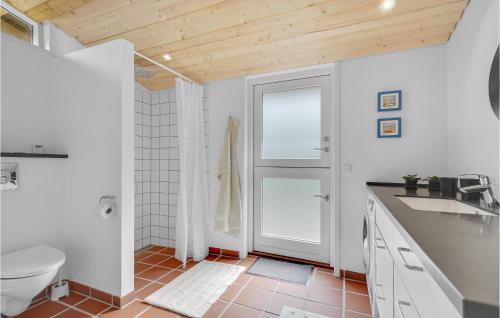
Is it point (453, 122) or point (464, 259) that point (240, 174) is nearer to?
point (453, 122)

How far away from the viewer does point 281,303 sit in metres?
1.88

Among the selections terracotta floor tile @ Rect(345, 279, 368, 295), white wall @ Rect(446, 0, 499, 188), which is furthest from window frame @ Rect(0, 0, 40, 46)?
terracotta floor tile @ Rect(345, 279, 368, 295)

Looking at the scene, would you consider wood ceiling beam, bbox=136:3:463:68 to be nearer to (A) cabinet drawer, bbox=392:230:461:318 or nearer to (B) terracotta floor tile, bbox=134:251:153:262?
(A) cabinet drawer, bbox=392:230:461:318

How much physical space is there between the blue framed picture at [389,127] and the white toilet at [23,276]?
275cm

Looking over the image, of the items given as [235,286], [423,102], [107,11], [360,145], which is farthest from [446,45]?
[107,11]

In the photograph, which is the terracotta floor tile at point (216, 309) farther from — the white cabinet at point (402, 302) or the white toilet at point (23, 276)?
the white cabinet at point (402, 302)

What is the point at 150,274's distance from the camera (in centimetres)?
236

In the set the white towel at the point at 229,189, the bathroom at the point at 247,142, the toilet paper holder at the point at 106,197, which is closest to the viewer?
the bathroom at the point at 247,142

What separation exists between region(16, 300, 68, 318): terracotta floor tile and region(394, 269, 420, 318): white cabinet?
2.29 meters

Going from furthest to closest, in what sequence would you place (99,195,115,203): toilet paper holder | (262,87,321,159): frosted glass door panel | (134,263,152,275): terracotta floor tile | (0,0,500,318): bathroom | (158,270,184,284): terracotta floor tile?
1. (262,87,321,159): frosted glass door panel
2. (134,263,152,275): terracotta floor tile
3. (158,270,184,284): terracotta floor tile
4. (99,195,115,203): toilet paper holder
5. (0,0,500,318): bathroom

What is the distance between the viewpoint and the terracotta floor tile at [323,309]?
1742 mm

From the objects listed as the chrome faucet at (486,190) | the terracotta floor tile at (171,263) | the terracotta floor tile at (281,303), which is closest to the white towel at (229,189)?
the terracotta floor tile at (171,263)

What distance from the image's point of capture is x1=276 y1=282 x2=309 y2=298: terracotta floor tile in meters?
2.00

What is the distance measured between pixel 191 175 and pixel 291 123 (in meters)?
1.27
